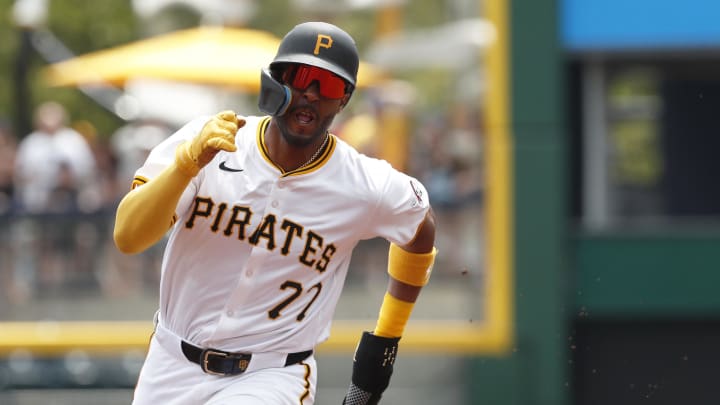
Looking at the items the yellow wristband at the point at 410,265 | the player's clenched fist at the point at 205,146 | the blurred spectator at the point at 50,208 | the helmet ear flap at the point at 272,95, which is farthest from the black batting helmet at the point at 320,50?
the blurred spectator at the point at 50,208

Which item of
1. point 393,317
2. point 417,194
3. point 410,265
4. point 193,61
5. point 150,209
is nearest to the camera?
point 150,209

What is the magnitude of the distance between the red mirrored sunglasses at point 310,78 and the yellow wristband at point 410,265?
2.89 ft

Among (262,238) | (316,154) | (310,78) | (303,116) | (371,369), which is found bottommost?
(371,369)

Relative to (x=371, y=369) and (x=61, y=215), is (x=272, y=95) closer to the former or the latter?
(x=371, y=369)

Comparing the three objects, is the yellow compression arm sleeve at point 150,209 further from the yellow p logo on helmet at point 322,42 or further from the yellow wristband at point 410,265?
the yellow wristband at point 410,265

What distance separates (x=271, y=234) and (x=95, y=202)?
6.82 metres

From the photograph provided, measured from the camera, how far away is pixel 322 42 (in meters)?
4.87

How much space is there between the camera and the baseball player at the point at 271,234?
4.85 m

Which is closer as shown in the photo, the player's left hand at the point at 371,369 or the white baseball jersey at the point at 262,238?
the white baseball jersey at the point at 262,238

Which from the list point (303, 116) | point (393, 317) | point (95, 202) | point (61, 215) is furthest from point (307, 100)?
point (95, 202)

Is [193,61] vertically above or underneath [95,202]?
above

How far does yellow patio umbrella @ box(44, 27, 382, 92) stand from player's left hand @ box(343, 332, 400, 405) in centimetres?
566

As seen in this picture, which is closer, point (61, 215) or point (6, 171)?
point (61, 215)

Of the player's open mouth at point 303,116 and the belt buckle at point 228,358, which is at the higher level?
the player's open mouth at point 303,116
